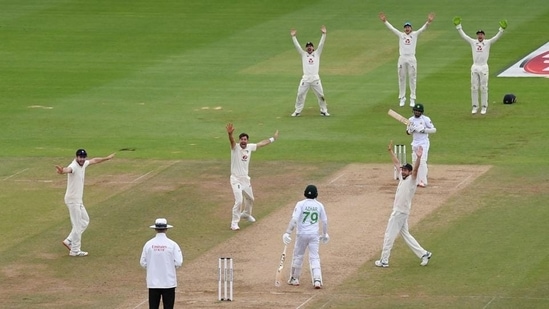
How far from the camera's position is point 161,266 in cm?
2381

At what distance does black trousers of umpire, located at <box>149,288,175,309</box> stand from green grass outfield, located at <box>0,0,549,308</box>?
1977mm

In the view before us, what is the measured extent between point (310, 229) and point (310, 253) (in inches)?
17.5

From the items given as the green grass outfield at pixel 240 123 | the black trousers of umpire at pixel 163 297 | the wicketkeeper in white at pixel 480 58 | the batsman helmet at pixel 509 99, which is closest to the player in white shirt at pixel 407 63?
the green grass outfield at pixel 240 123

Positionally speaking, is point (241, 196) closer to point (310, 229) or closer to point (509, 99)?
point (310, 229)

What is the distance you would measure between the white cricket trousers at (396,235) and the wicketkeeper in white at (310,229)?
1538mm

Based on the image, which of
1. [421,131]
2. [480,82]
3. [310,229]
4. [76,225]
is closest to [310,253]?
[310,229]

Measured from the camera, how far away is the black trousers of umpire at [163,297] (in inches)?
938

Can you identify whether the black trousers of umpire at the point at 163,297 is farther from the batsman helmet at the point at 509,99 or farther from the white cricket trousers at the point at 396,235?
the batsman helmet at the point at 509,99

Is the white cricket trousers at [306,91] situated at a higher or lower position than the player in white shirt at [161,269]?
higher

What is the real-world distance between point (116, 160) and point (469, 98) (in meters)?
12.6

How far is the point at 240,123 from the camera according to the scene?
138ft

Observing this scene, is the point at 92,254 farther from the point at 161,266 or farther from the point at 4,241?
the point at 161,266

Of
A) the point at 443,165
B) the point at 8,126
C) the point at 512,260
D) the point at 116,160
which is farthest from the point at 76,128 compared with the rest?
the point at 512,260

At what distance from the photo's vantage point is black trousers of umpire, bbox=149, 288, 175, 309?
23.8 metres
